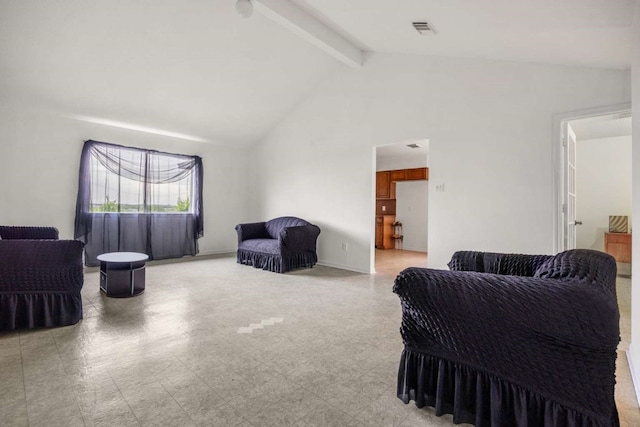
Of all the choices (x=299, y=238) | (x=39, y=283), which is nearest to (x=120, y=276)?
(x=39, y=283)

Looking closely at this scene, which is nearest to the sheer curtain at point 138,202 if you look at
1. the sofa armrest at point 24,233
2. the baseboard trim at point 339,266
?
the sofa armrest at point 24,233

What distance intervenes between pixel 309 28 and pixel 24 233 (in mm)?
4362

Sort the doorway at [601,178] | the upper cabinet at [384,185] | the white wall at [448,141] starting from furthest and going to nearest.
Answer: the upper cabinet at [384,185] < the doorway at [601,178] < the white wall at [448,141]

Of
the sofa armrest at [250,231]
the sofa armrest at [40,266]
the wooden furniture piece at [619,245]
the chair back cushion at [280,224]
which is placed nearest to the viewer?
the sofa armrest at [40,266]

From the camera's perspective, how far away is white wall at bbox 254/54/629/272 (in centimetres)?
346

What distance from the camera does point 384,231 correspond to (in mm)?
8211

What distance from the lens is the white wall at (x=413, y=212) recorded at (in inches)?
312

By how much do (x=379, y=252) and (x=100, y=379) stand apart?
642 centimetres

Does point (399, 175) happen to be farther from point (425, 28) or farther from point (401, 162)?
point (425, 28)

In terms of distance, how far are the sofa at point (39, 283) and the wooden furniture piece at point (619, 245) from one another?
7.33 m

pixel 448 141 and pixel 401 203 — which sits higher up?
pixel 448 141

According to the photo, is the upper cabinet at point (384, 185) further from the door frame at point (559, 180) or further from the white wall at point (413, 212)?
the door frame at point (559, 180)

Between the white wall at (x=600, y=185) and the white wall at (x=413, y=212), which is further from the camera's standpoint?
the white wall at (x=413, y=212)

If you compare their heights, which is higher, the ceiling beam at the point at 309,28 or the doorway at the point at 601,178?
the ceiling beam at the point at 309,28
